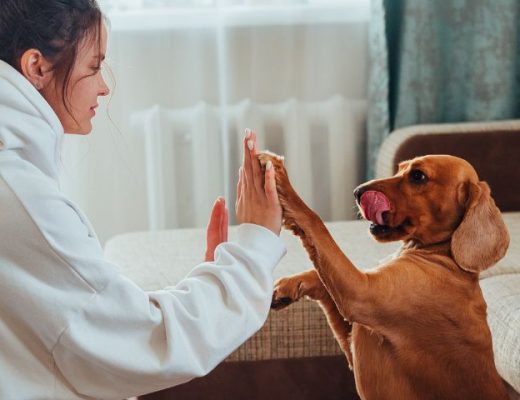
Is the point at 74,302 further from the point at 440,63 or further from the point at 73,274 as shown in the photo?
the point at 440,63

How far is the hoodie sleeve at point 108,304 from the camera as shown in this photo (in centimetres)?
104

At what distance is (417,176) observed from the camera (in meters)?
1.32

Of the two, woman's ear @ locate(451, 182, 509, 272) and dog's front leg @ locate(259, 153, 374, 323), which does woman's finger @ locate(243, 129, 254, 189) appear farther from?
woman's ear @ locate(451, 182, 509, 272)

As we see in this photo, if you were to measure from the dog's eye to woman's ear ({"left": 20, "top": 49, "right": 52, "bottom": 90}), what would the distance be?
0.52 m

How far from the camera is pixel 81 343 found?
1052 mm

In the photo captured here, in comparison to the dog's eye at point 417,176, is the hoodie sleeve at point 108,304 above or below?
below

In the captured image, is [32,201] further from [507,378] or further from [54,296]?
[507,378]

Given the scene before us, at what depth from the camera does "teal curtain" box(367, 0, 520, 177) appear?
104 inches

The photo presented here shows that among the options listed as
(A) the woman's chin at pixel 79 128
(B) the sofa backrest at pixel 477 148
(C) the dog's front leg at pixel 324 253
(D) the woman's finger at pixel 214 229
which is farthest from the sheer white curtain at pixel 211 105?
(C) the dog's front leg at pixel 324 253

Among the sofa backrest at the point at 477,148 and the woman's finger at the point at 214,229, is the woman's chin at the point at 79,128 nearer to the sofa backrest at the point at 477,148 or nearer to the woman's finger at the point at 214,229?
the woman's finger at the point at 214,229

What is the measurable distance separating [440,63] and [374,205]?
1.55 m

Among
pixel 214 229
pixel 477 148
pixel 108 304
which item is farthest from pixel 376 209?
pixel 477 148

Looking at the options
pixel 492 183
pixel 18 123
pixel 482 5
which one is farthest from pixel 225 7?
pixel 18 123

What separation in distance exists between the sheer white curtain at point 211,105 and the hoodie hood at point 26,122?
1518 mm
